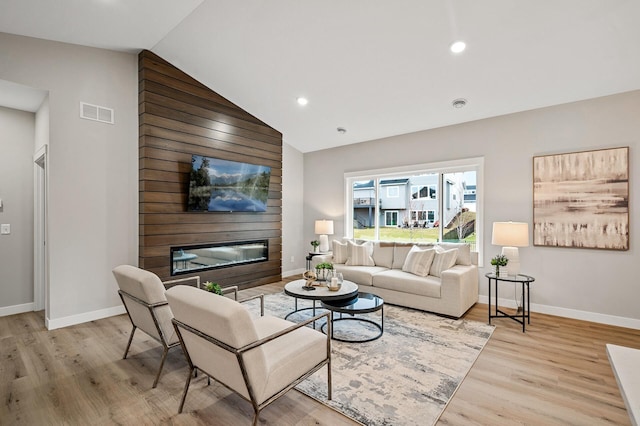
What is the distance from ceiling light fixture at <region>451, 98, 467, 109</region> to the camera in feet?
13.6

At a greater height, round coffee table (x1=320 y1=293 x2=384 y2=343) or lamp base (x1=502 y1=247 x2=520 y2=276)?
lamp base (x1=502 y1=247 x2=520 y2=276)

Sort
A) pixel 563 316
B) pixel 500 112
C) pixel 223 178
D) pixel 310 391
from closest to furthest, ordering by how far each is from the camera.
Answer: pixel 310 391 < pixel 563 316 < pixel 500 112 < pixel 223 178

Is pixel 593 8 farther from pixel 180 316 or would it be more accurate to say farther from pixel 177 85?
pixel 177 85

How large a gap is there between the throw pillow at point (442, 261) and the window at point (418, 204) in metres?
0.60

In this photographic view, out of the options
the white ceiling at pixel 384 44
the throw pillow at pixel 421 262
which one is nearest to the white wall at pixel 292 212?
the white ceiling at pixel 384 44

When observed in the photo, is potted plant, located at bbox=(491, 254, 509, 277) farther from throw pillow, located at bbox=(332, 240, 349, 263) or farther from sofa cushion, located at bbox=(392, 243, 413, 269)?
throw pillow, located at bbox=(332, 240, 349, 263)

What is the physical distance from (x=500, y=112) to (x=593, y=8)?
172 centimetres

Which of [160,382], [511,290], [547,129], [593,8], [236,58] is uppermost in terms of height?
[236,58]

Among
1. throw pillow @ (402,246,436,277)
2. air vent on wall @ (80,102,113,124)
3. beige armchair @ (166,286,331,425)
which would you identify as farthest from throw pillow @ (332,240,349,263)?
air vent on wall @ (80,102,113,124)

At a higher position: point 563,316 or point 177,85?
point 177,85

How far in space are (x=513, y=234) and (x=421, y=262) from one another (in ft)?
3.98

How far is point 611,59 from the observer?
315 cm

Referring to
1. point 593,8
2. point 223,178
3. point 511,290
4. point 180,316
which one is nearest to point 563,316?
point 511,290

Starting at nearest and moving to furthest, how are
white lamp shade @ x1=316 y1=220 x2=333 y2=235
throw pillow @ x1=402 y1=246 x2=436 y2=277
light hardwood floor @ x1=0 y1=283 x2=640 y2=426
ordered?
light hardwood floor @ x1=0 y1=283 x2=640 y2=426 → throw pillow @ x1=402 y1=246 x2=436 y2=277 → white lamp shade @ x1=316 y1=220 x2=333 y2=235
